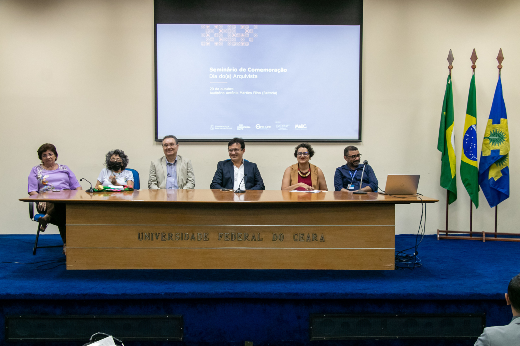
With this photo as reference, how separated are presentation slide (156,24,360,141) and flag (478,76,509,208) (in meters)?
1.51

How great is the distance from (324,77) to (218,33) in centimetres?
142

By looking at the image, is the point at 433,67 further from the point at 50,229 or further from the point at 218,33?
the point at 50,229

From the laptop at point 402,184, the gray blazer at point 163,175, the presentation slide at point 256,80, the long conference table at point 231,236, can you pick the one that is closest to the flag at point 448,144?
the presentation slide at point 256,80

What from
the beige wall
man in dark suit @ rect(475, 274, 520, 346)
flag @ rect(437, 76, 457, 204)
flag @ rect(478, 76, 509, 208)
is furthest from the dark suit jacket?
man in dark suit @ rect(475, 274, 520, 346)

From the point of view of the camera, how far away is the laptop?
9.00ft

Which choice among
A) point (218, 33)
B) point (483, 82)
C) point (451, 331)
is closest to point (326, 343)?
point (451, 331)

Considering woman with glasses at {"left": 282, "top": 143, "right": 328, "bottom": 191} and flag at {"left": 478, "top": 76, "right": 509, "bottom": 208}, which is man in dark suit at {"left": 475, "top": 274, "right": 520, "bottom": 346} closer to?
woman with glasses at {"left": 282, "top": 143, "right": 328, "bottom": 191}

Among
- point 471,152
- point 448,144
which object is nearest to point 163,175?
point 448,144

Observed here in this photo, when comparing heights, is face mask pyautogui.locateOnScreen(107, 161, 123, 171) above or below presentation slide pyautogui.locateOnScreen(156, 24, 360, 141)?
below

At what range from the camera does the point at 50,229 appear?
4.50 metres

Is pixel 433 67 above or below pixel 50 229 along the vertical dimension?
above

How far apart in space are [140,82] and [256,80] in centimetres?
145

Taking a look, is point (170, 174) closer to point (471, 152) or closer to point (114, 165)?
point (114, 165)

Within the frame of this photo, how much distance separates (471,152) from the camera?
4098 millimetres
